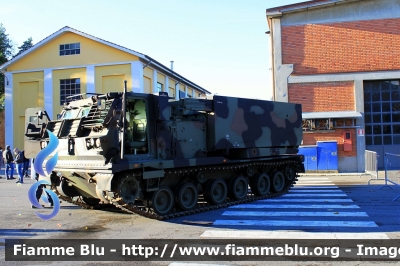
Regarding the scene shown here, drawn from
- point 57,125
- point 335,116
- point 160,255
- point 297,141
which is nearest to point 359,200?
point 297,141

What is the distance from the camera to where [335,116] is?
826 inches

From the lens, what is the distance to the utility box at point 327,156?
68.5 feet

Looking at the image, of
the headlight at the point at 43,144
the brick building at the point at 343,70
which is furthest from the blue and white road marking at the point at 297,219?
the brick building at the point at 343,70

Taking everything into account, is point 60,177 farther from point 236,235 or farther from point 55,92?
point 55,92

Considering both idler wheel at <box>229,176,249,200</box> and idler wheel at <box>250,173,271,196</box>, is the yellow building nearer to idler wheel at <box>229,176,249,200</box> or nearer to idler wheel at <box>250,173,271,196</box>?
idler wheel at <box>250,173,271,196</box>

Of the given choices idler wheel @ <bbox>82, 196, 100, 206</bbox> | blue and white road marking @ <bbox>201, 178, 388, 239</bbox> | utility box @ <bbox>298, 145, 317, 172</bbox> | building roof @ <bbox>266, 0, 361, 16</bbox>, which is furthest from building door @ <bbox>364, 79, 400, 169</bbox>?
idler wheel @ <bbox>82, 196, 100, 206</bbox>

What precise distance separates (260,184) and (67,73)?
1874cm

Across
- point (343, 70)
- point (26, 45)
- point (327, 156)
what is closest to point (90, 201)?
point (327, 156)

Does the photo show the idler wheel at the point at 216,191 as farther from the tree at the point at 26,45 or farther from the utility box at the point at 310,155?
the tree at the point at 26,45

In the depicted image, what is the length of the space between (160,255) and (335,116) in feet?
53.9

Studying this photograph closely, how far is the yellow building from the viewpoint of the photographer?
26.1 metres

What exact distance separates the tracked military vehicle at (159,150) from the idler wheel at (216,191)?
0.03m

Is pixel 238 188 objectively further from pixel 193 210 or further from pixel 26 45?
pixel 26 45

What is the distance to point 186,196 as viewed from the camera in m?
10.1
